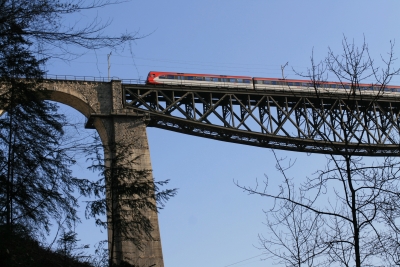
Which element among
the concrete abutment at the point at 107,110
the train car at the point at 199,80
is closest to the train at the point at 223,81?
the train car at the point at 199,80

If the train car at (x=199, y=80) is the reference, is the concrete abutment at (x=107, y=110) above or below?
below

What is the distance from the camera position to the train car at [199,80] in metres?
36.7

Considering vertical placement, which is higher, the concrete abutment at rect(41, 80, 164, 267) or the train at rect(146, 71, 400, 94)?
the train at rect(146, 71, 400, 94)

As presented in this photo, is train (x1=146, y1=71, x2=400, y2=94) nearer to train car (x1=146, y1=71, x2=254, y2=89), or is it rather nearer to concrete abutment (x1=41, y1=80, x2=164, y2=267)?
train car (x1=146, y1=71, x2=254, y2=89)

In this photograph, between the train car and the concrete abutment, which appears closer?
the concrete abutment

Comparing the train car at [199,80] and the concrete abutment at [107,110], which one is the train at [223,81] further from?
the concrete abutment at [107,110]

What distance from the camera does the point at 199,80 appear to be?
37719 millimetres

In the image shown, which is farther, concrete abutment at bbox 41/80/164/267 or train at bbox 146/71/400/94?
train at bbox 146/71/400/94

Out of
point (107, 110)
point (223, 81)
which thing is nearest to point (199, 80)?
point (223, 81)

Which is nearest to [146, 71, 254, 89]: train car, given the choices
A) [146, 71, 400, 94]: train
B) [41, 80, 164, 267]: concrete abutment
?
[146, 71, 400, 94]: train

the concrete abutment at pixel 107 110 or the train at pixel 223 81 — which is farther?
the train at pixel 223 81

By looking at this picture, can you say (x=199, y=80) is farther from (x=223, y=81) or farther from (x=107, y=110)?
(x=107, y=110)

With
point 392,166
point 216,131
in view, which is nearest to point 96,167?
point 392,166

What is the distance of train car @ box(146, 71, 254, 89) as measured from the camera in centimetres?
3669
